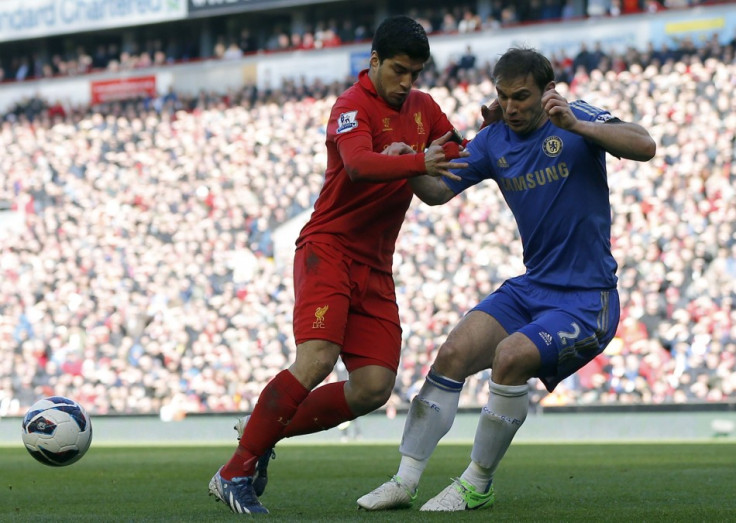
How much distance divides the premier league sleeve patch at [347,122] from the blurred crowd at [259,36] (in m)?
23.8

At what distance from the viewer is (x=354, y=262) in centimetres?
637

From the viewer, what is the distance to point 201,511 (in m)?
6.38

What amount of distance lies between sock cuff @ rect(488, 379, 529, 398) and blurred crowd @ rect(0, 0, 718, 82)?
23961 millimetres

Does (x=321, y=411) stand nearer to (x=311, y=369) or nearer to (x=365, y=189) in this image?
(x=311, y=369)

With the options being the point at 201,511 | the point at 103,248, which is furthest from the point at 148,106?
the point at 201,511

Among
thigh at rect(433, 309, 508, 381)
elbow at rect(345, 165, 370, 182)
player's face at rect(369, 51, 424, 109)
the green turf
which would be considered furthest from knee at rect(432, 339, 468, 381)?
player's face at rect(369, 51, 424, 109)

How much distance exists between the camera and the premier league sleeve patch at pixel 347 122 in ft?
20.0

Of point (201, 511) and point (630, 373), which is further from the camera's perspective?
point (630, 373)

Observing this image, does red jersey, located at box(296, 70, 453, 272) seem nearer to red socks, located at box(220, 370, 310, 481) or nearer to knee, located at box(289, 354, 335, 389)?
knee, located at box(289, 354, 335, 389)

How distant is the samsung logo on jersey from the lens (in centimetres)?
617

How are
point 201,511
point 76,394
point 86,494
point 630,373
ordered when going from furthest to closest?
point 76,394
point 630,373
point 86,494
point 201,511

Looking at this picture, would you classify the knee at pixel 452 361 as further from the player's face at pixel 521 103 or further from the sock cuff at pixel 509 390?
the player's face at pixel 521 103

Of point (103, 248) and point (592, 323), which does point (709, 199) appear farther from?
point (592, 323)

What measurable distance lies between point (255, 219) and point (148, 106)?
8.23 m
